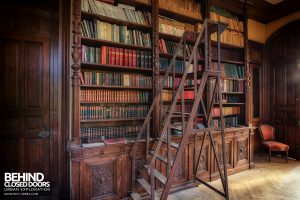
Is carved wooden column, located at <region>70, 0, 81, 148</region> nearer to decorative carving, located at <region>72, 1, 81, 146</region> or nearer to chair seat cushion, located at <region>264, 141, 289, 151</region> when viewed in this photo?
decorative carving, located at <region>72, 1, 81, 146</region>

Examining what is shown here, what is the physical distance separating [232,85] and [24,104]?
351 centimetres

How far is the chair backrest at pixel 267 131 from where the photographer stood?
4.24 meters

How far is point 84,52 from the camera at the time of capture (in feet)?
7.63

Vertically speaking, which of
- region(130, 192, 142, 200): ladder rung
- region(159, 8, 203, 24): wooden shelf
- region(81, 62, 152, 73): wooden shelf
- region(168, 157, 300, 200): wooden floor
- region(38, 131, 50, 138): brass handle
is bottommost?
region(168, 157, 300, 200): wooden floor

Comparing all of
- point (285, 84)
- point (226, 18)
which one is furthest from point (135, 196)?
point (285, 84)

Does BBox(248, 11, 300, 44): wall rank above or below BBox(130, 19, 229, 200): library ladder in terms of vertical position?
above

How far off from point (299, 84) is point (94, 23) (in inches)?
174

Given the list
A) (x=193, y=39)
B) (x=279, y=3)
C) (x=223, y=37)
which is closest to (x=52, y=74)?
(x=193, y=39)

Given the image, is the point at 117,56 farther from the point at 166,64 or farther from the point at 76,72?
the point at 166,64

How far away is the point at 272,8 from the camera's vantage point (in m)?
4.12

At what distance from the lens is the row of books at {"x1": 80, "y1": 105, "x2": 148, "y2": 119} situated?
239 centimetres

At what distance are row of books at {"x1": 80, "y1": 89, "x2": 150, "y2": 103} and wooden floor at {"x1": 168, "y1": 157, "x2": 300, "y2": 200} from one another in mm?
1482

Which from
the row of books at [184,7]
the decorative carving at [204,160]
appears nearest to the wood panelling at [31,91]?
the row of books at [184,7]

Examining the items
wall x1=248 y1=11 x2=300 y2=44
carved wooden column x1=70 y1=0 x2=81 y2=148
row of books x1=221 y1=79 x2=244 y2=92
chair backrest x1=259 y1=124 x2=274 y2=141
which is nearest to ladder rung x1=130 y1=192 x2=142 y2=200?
carved wooden column x1=70 y1=0 x2=81 y2=148
